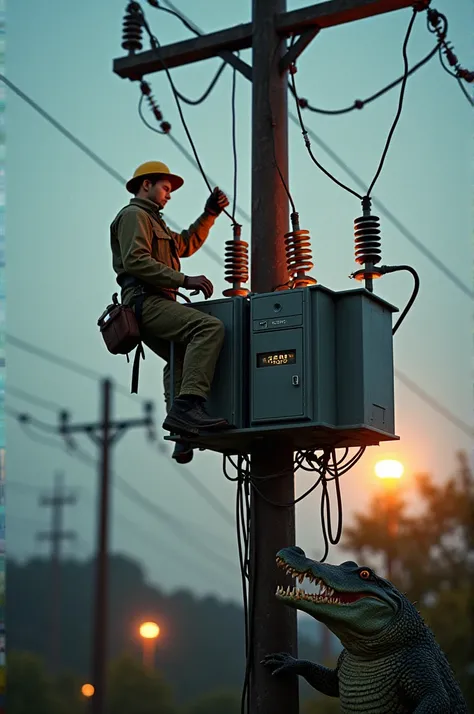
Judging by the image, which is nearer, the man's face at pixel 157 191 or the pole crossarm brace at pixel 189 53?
the man's face at pixel 157 191

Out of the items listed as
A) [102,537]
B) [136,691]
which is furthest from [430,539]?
[136,691]

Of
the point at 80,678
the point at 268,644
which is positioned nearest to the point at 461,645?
the point at 268,644

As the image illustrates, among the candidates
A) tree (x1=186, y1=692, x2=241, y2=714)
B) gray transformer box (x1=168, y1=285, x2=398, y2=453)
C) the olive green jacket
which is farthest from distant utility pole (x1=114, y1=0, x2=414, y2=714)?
tree (x1=186, y1=692, x2=241, y2=714)

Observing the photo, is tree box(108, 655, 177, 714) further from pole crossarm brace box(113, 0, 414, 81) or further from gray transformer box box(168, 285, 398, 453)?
gray transformer box box(168, 285, 398, 453)

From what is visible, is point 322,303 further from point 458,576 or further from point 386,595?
point 458,576

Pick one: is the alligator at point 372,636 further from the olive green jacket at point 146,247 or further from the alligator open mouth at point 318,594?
the olive green jacket at point 146,247

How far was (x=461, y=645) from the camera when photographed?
1291 inches

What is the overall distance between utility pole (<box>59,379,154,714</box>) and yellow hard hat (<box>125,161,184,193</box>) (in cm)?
1630

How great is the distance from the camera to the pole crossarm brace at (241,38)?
31.7 feet

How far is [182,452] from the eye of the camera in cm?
891

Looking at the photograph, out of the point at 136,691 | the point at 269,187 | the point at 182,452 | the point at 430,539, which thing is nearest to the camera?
the point at 182,452

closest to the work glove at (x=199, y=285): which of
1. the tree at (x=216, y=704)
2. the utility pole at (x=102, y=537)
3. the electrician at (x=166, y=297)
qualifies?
the electrician at (x=166, y=297)

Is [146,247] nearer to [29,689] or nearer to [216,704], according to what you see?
[29,689]

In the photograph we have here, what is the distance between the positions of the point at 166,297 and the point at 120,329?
1.38 ft
